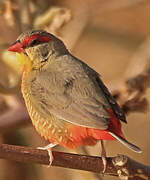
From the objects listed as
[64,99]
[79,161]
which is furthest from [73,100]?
[79,161]

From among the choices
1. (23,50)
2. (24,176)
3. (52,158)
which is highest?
(23,50)

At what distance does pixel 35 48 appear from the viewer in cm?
385

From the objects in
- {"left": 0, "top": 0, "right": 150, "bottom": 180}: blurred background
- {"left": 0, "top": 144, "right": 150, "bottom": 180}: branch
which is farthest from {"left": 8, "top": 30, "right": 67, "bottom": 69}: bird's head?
{"left": 0, "top": 144, "right": 150, "bottom": 180}: branch

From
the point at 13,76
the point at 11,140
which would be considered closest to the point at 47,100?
the point at 13,76

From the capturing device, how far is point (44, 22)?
4.75 metres

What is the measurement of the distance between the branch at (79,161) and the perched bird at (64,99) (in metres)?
0.07

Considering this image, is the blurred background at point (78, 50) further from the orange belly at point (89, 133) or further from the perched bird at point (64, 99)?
the orange belly at point (89, 133)

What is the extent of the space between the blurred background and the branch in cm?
89

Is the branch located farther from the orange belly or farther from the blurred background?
the blurred background

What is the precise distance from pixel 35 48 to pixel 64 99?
1.59 feet

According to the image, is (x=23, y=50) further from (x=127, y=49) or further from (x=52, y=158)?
(x=127, y=49)

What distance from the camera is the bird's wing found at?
3438 mm

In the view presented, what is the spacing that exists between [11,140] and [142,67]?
1.55 m

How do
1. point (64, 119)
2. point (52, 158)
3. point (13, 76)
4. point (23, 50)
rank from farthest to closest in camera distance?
point (13, 76)
point (23, 50)
point (64, 119)
point (52, 158)
